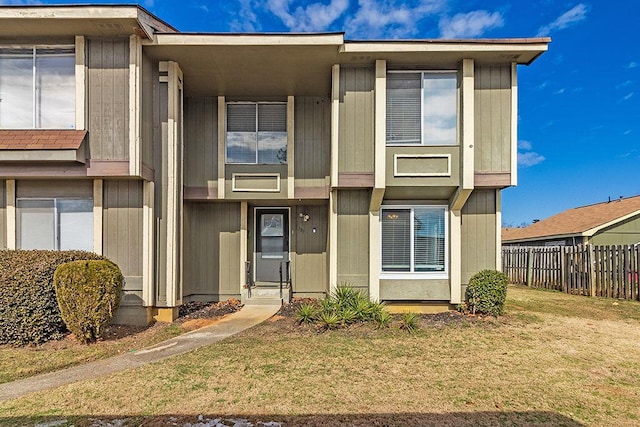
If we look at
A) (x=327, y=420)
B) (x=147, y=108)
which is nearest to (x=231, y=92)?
(x=147, y=108)

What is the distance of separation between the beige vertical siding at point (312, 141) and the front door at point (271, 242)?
141cm

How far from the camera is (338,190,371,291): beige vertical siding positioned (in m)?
8.41

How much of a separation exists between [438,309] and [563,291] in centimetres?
673

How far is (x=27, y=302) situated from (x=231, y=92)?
248 inches

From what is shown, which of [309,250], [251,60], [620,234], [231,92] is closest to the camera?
[251,60]

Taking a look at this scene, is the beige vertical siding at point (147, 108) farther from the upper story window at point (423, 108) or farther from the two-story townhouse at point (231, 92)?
the upper story window at point (423, 108)

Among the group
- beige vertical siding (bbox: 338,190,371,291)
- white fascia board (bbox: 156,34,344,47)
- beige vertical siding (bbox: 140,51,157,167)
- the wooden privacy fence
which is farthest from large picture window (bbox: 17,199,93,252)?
the wooden privacy fence

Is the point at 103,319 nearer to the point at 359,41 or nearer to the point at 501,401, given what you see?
Answer: the point at 501,401

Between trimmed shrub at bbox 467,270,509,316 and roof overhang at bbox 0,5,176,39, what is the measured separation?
880 centimetres

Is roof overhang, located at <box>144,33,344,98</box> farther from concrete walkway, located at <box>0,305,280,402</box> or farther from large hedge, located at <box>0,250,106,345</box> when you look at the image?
concrete walkway, located at <box>0,305,280,402</box>

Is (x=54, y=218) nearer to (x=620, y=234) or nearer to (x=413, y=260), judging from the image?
(x=413, y=260)

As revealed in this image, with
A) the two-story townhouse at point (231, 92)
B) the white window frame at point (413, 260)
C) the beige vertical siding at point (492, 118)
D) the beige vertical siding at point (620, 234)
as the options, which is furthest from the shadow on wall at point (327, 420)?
the beige vertical siding at point (620, 234)

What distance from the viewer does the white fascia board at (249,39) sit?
24.6 feet

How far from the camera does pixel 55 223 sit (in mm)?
7844
